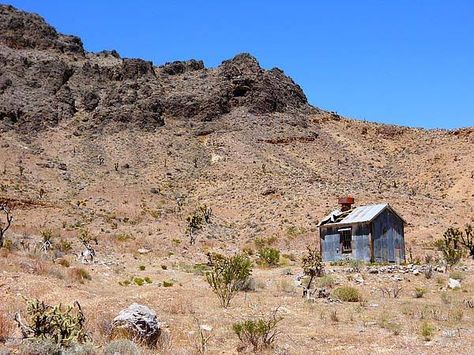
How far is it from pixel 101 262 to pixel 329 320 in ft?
58.6

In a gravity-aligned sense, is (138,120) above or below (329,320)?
above

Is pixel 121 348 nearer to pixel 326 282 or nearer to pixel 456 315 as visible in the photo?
pixel 456 315

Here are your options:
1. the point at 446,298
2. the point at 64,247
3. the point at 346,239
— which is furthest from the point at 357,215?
the point at 64,247

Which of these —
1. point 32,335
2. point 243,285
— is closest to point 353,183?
point 243,285

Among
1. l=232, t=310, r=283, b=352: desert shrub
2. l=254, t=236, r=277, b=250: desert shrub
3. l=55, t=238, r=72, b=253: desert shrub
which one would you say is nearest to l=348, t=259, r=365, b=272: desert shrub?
l=254, t=236, r=277, b=250: desert shrub

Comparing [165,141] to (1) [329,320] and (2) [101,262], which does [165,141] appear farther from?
(1) [329,320]

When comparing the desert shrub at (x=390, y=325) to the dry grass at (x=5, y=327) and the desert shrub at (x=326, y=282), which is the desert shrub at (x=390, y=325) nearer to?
the desert shrub at (x=326, y=282)

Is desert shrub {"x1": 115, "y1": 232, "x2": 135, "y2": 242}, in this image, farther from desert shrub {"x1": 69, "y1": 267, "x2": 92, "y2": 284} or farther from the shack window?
desert shrub {"x1": 69, "y1": 267, "x2": 92, "y2": 284}

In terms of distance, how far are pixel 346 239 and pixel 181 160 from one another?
4102 cm

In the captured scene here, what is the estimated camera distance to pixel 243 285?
22500mm

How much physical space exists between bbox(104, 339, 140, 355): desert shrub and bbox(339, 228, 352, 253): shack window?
1037 inches

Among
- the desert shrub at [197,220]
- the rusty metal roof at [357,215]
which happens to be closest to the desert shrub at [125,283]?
the rusty metal roof at [357,215]

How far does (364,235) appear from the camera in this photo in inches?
1353

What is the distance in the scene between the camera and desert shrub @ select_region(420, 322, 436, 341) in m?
13.8
